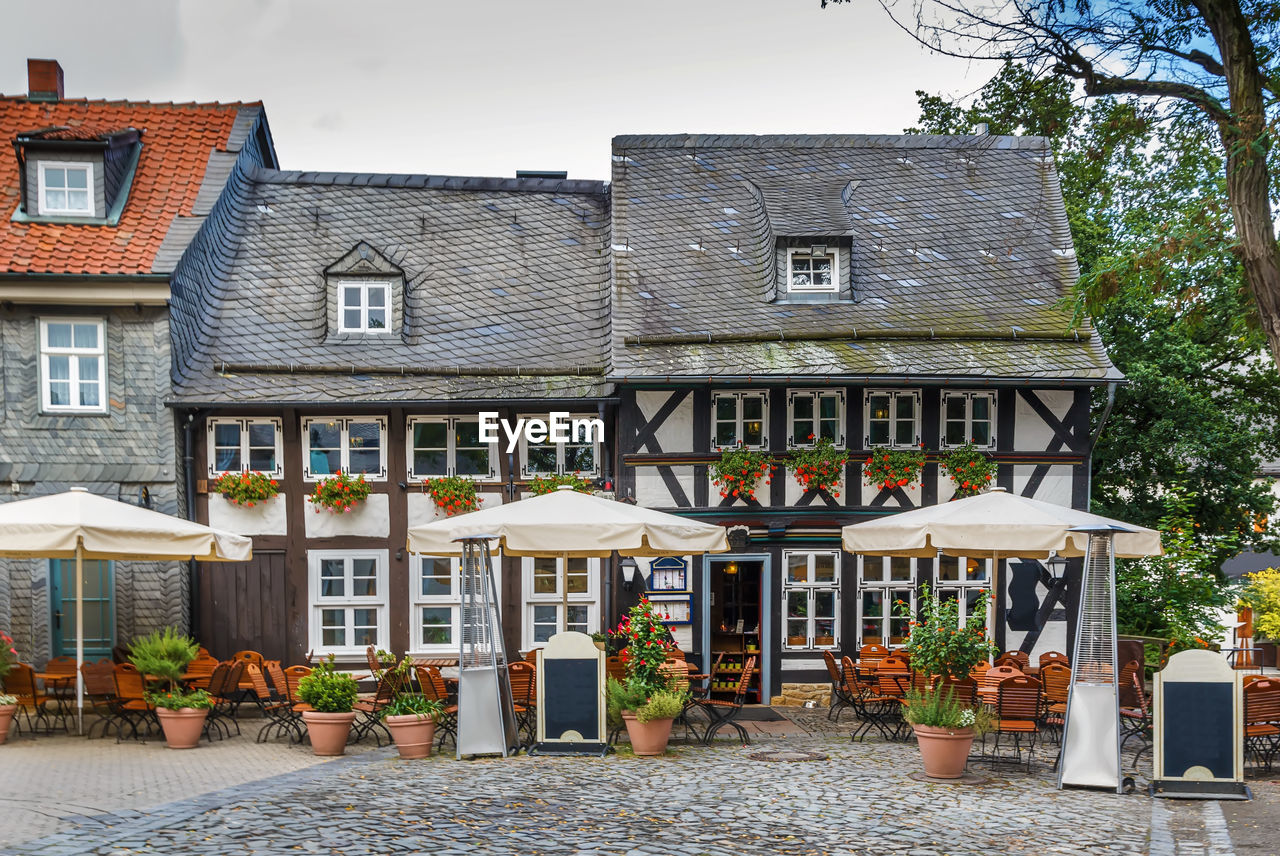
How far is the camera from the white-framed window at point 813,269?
17672 mm

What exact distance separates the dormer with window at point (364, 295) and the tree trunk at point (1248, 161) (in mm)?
11674

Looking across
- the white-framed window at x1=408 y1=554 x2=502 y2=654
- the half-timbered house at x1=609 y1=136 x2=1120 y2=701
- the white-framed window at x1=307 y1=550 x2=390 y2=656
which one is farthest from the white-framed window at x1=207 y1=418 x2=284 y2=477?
the half-timbered house at x1=609 y1=136 x2=1120 y2=701

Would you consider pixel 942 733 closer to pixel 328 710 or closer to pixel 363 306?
pixel 328 710

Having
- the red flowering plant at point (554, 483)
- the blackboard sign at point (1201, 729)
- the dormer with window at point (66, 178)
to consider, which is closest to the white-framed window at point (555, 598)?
the red flowering plant at point (554, 483)

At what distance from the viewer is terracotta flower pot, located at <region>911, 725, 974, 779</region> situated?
1017cm

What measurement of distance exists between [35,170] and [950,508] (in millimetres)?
13890

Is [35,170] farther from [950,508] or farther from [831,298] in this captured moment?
[950,508]

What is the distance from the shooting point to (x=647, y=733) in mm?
11438

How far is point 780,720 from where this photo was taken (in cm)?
1452

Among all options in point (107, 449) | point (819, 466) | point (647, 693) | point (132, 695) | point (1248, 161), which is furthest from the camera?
point (819, 466)

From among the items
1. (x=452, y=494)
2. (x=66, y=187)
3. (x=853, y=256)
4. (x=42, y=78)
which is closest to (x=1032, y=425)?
(x=853, y=256)

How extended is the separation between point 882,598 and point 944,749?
6.23 metres

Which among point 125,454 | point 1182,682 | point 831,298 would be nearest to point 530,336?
point 831,298

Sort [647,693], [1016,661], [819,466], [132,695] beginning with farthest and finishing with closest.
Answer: [819,466], [1016,661], [132,695], [647,693]
